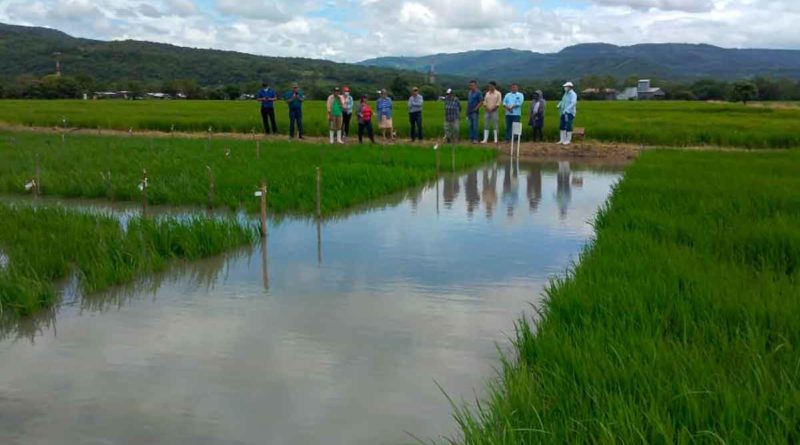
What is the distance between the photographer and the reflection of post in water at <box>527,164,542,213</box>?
404 inches

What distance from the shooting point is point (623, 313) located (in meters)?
4.02

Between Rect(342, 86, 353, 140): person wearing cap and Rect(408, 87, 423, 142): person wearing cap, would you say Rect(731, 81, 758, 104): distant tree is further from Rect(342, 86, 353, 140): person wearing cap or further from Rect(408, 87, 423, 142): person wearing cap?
Rect(342, 86, 353, 140): person wearing cap

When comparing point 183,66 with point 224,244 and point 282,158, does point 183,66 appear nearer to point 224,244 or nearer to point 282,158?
point 282,158

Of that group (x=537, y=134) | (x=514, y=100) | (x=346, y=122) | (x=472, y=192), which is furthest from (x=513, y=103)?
(x=472, y=192)

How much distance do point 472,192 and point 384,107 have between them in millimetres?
6126

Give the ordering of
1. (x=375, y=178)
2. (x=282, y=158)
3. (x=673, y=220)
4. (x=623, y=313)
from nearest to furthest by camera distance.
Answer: (x=623, y=313), (x=673, y=220), (x=375, y=178), (x=282, y=158)

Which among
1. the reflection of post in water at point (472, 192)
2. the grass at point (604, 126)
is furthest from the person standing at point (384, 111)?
the reflection of post in water at point (472, 192)

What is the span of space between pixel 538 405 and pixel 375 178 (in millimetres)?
8028

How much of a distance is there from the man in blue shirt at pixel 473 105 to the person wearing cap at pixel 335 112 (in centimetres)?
285

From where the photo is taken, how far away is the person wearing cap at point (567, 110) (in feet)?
51.5

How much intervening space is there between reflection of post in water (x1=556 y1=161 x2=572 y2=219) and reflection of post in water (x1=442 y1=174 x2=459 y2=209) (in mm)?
1472

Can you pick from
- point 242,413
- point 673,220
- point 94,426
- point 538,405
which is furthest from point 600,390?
point 673,220

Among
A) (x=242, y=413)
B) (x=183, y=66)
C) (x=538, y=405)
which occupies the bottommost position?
(x=242, y=413)

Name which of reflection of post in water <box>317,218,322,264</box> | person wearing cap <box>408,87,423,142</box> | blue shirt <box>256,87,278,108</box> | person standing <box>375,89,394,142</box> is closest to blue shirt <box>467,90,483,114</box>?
person wearing cap <box>408,87,423,142</box>
